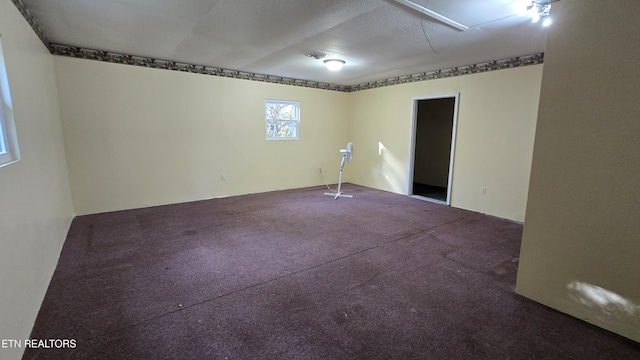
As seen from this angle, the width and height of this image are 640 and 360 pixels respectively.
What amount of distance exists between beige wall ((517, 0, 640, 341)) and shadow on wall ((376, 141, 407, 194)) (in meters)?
3.68

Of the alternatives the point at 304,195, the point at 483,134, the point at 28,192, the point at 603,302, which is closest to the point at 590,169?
the point at 603,302

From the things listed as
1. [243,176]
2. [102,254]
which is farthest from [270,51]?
[102,254]

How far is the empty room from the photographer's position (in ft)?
5.80

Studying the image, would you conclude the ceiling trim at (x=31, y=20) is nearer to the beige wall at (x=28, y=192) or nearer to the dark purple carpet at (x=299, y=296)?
the beige wall at (x=28, y=192)

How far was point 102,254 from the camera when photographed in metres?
2.88

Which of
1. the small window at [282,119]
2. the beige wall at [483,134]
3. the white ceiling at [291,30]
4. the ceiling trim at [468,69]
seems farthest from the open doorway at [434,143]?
the small window at [282,119]

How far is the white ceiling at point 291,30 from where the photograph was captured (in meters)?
2.45

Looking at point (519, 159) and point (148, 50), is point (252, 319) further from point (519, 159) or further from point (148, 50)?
point (519, 159)

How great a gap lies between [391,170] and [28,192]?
5503mm

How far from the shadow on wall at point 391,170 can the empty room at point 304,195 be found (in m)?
0.14

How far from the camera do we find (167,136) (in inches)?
185

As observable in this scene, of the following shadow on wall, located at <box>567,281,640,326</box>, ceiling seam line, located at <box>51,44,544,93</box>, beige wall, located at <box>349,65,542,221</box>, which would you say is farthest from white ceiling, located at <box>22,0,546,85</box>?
shadow on wall, located at <box>567,281,640,326</box>

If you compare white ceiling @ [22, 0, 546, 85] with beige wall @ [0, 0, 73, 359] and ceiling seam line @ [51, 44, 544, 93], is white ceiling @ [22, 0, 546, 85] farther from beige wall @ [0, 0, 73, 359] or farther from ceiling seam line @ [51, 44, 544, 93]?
beige wall @ [0, 0, 73, 359]

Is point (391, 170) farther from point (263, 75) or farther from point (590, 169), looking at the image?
point (590, 169)
